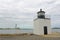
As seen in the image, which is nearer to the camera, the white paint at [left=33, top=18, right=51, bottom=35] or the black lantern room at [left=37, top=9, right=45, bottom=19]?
the white paint at [left=33, top=18, right=51, bottom=35]

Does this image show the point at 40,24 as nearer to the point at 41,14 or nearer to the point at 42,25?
the point at 42,25

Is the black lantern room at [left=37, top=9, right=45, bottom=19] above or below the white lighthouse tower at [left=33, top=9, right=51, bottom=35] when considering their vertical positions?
above

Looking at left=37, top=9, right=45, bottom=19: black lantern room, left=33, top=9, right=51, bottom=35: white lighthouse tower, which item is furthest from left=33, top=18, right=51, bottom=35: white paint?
left=37, top=9, right=45, bottom=19: black lantern room

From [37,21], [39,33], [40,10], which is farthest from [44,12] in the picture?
[39,33]

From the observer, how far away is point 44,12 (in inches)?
820

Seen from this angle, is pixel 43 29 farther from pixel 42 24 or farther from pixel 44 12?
pixel 44 12

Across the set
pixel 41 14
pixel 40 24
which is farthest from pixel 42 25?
pixel 41 14

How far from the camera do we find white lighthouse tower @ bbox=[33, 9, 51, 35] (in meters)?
19.7

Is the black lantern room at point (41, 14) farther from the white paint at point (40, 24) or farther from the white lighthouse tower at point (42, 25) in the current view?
the white paint at point (40, 24)

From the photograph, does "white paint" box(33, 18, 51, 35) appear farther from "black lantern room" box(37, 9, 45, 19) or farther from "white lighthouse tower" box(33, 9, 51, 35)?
"black lantern room" box(37, 9, 45, 19)

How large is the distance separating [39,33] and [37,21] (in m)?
1.68

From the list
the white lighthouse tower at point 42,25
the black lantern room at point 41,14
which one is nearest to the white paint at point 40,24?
the white lighthouse tower at point 42,25

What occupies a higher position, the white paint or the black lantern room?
the black lantern room

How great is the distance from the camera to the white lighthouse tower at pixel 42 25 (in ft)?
64.6
